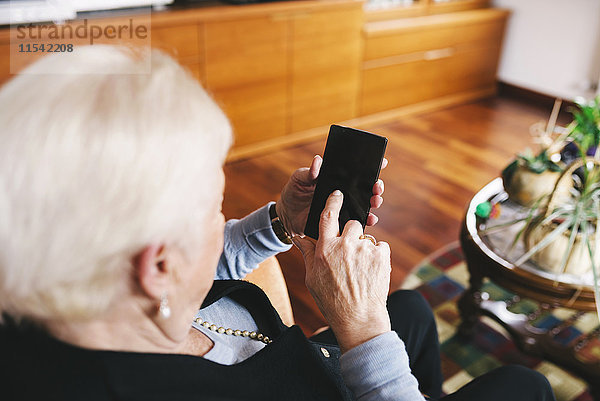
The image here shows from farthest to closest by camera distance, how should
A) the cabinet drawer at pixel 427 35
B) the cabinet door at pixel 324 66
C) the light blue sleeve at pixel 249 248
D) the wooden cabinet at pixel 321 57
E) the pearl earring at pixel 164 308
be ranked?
the cabinet drawer at pixel 427 35, the cabinet door at pixel 324 66, the wooden cabinet at pixel 321 57, the light blue sleeve at pixel 249 248, the pearl earring at pixel 164 308

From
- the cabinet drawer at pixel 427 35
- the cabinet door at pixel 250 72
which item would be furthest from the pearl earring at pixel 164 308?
the cabinet drawer at pixel 427 35

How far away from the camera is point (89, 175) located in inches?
21.3

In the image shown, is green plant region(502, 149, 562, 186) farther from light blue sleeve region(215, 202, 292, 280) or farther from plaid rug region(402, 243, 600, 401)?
light blue sleeve region(215, 202, 292, 280)

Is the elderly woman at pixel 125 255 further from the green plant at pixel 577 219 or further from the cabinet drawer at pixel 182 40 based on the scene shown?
the cabinet drawer at pixel 182 40

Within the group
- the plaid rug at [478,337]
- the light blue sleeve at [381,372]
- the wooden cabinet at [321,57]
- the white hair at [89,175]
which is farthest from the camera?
the wooden cabinet at [321,57]

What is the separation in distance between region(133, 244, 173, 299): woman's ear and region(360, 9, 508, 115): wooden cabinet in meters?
2.90

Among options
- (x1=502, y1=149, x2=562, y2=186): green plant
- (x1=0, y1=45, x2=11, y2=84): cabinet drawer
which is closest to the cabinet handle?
(x1=502, y1=149, x2=562, y2=186): green plant

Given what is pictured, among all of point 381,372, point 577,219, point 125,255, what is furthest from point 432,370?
point 125,255

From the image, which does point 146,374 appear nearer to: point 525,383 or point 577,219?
point 525,383

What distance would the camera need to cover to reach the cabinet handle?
12.2ft

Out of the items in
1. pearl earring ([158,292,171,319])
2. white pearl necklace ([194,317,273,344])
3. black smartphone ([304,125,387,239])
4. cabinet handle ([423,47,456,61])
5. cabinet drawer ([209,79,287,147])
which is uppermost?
black smartphone ([304,125,387,239])

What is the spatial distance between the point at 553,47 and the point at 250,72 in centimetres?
233

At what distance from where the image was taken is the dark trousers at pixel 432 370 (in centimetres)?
97

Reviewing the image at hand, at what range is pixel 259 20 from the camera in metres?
2.78
